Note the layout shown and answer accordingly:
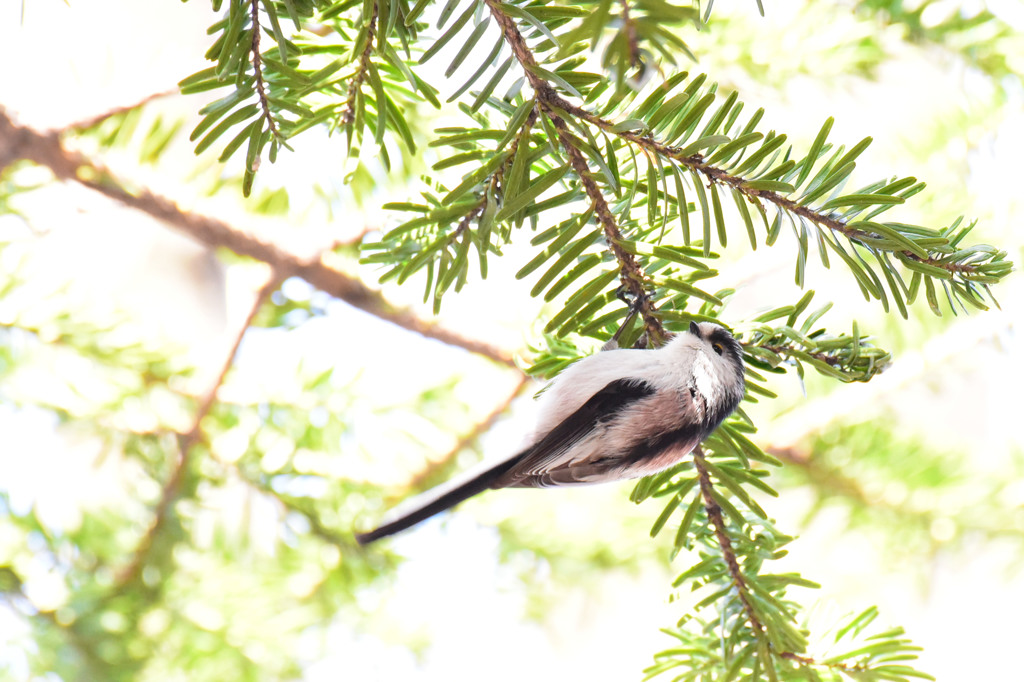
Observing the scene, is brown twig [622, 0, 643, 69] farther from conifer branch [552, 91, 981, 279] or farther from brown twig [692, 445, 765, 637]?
brown twig [692, 445, 765, 637]

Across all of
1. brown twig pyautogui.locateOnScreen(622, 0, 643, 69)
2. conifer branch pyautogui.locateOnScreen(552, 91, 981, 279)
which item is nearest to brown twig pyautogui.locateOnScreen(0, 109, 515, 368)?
conifer branch pyautogui.locateOnScreen(552, 91, 981, 279)

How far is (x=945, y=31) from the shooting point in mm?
680

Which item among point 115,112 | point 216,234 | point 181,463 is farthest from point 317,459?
point 115,112

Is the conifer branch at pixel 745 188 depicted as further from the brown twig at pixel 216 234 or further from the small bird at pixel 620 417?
the brown twig at pixel 216 234

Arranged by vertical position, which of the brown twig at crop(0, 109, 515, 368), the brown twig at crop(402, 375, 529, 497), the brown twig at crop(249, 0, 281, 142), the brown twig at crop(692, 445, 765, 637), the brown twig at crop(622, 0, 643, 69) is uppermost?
the brown twig at crop(0, 109, 515, 368)

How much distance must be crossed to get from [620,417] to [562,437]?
33mm

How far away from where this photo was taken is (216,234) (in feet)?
2.04

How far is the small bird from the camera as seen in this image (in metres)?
0.36

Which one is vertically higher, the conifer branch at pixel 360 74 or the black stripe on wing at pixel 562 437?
the conifer branch at pixel 360 74

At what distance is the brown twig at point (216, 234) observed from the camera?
555 millimetres

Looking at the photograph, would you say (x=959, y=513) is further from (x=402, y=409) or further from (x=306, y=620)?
(x=306, y=620)

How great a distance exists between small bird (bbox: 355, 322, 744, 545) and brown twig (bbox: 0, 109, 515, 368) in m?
0.29

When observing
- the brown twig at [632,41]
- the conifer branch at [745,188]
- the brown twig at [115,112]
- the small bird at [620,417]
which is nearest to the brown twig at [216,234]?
the brown twig at [115,112]

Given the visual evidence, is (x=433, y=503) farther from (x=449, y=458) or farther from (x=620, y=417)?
(x=449, y=458)
